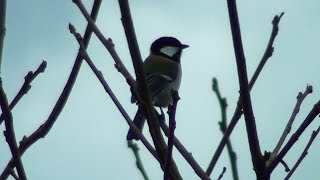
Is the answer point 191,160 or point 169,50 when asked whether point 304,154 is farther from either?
point 169,50

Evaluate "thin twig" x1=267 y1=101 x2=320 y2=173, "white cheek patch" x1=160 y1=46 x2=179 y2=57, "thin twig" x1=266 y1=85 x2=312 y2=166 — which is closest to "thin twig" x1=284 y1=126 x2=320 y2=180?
"thin twig" x1=266 y1=85 x2=312 y2=166

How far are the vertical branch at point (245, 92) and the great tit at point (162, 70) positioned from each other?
3167 mm

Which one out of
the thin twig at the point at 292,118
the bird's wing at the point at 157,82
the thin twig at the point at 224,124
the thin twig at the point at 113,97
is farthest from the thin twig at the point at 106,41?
the bird's wing at the point at 157,82

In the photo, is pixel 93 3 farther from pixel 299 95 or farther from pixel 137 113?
pixel 137 113

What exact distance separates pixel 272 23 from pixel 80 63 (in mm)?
1053

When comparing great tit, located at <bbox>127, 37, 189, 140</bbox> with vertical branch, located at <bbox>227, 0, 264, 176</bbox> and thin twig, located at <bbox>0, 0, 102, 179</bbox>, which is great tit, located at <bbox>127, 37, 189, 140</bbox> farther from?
vertical branch, located at <bbox>227, 0, 264, 176</bbox>

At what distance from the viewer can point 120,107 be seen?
8.65ft

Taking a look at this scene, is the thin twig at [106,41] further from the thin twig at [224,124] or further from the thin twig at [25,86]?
the thin twig at [224,124]

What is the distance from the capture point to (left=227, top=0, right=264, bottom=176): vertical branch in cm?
196

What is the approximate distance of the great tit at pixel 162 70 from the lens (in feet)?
19.9

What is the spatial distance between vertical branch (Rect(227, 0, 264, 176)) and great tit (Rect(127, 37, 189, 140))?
3.17 meters

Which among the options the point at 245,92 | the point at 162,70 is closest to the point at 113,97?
the point at 245,92

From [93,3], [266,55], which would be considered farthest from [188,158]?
[93,3]

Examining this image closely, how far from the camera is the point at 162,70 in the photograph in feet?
22.0
